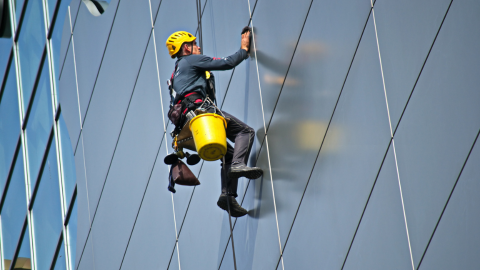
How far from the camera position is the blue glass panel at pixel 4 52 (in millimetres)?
16594

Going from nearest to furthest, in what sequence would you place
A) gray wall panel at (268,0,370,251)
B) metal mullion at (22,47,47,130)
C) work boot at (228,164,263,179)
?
gray wall panel at (268,0,370,251)
work boot at (228,164,263,179)
metal mullion at (22,47,47,130)

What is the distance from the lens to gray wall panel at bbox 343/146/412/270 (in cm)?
548

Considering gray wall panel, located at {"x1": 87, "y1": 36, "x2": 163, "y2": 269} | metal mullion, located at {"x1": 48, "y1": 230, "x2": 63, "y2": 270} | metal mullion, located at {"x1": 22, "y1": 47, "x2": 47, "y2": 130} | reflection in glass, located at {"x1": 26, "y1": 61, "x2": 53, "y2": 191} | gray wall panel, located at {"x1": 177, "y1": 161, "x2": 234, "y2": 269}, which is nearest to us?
gray wall panel, located at {"x1": 177, "y1": 161, "x2": 234, "y2": 269}

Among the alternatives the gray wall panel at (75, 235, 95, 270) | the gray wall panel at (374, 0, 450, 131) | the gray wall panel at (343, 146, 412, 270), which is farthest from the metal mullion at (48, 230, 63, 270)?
the gray wall panel at (374, 0, 450, 131)

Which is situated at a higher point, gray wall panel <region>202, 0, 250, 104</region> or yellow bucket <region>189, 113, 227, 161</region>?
gray wall panel <region>202, 0, 250, 104</region>

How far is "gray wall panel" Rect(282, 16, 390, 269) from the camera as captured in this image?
19.5ft

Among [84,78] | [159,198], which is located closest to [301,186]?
[159,198]

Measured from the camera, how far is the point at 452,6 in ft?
17.6

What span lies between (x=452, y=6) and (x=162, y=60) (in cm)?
530

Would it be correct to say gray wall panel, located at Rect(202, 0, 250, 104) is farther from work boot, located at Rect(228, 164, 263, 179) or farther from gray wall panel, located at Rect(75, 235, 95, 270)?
gray wall panel, located at Rect(75, 235, 95, 270)

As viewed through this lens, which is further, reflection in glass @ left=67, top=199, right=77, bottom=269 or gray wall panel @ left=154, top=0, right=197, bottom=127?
reflection in glass @ left=67, top=199, right=77, bottom=269

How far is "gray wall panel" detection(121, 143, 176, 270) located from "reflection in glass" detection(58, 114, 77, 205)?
2.92 m

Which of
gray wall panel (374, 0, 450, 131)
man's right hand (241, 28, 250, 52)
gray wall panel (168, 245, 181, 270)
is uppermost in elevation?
gray wall panel (374, 0, 450, 131)

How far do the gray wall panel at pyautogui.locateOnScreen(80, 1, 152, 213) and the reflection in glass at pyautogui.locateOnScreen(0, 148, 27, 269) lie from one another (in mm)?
4007
